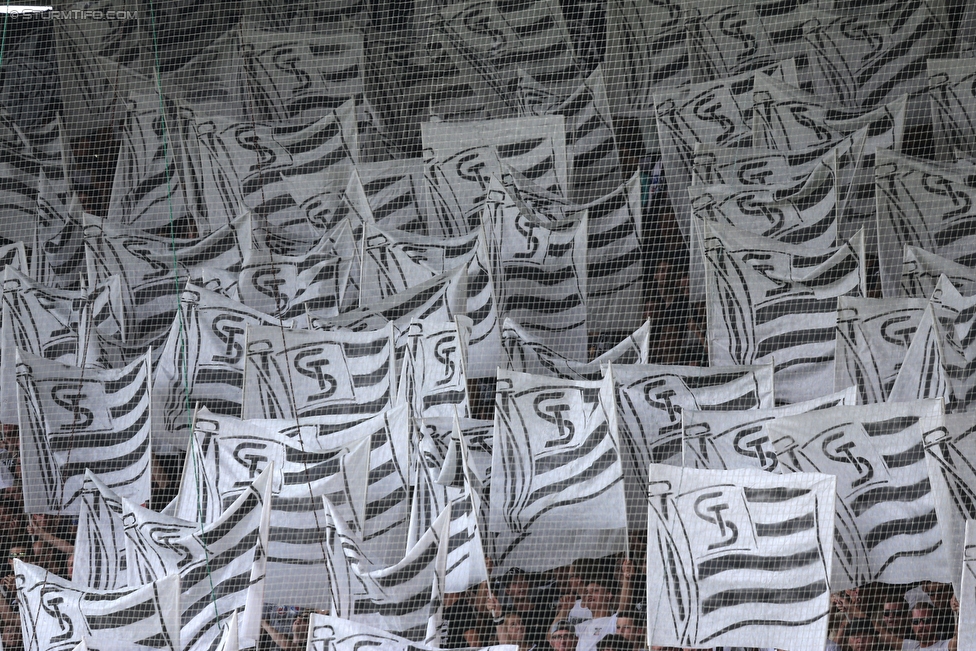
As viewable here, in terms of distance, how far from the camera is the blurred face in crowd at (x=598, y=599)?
455 centimetres

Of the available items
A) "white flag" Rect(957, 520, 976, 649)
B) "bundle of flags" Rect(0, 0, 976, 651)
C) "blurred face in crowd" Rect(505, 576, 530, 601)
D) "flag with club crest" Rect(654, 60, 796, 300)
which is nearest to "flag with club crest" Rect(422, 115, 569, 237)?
"bundle of flags" Rect(0, 0, 976, 651)

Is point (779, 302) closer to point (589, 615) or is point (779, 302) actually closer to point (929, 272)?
point (929, 272)

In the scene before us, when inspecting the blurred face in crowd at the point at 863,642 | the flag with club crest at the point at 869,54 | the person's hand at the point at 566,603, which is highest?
the flag with club crest at the point at 869,54

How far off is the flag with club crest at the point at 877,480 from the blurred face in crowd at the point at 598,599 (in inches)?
28.8

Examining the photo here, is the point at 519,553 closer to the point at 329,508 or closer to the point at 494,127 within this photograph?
the point at 329,508

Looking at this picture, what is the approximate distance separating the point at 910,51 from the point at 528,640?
136 inches

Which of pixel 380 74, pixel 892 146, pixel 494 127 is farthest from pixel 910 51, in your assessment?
pixel 380 74

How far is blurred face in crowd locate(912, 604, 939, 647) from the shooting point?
14.3 feet

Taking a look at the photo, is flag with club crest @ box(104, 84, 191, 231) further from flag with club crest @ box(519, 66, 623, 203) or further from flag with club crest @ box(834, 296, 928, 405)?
flag with club crest @ box(834, 296, 928, 405)

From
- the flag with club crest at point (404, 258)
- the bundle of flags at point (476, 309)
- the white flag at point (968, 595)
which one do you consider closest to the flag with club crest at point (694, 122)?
the bundle of flags at point (476, 309)

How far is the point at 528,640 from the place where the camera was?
4.44m

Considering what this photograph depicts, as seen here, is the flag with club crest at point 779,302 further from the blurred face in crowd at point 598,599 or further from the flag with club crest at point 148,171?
the flag with club crest at point 148,171

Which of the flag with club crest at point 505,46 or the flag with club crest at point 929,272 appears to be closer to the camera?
the flag with club crest at point 929,272

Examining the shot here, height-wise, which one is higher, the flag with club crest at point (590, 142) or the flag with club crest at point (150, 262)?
the flag with club crest at point (590, 142)
